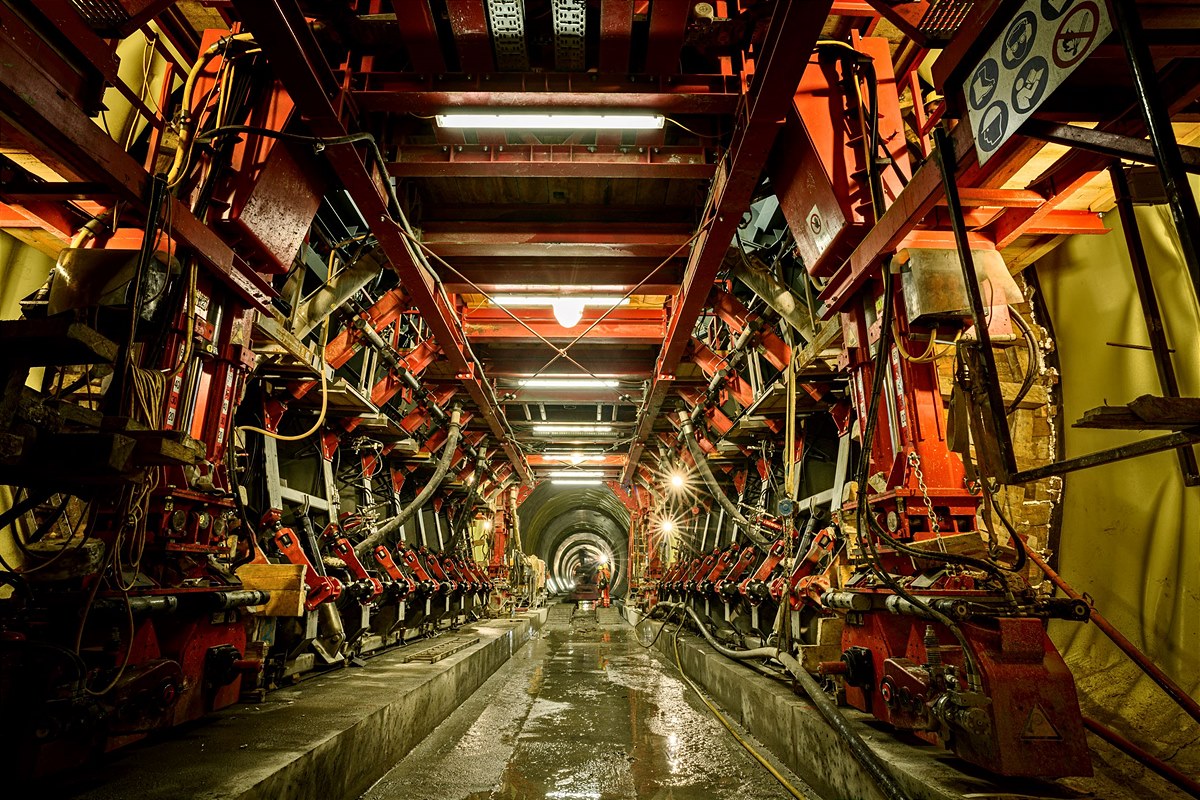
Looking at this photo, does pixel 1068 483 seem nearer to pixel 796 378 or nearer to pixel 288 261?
pixel 796 378

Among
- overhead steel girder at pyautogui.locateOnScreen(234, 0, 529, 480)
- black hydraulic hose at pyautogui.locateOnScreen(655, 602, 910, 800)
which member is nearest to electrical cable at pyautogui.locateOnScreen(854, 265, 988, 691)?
black hydraulic hose at pyautogui.locateOnScreen(655, 602, 910, 800)

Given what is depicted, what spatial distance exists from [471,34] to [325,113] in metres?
0.94

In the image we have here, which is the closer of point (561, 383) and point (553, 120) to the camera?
point (553, 120)

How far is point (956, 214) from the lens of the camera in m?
1.99

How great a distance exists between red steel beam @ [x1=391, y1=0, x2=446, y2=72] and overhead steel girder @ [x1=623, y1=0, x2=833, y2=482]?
71.4 inches

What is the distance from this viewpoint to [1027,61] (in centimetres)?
188

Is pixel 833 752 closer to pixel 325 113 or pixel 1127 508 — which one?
pixel 1127 508

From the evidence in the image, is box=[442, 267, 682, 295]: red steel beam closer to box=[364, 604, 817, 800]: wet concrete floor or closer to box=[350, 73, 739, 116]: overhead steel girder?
box=[350, 73, 739, 116]: overhead steel girder

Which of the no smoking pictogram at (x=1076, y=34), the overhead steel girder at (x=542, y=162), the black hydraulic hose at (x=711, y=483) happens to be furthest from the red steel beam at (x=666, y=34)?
the black hydraulic hose at (x=711, y=483)

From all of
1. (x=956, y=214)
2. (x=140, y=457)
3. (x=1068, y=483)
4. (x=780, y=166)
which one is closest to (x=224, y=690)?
(x=140, y=457)

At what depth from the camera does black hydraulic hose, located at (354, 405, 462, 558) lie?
611cm

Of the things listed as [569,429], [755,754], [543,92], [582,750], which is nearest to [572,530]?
[569,429]

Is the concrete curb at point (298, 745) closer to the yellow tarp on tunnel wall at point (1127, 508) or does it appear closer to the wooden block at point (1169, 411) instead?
the wooden block at point (1169, 411)

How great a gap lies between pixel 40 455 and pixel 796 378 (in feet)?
14.3
